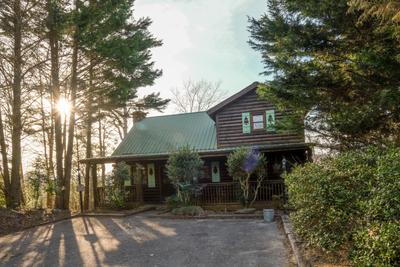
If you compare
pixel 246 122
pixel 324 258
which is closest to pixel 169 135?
pixel 246 122

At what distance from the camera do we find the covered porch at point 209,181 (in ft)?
47.5

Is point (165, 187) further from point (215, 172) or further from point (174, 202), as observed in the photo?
point (174, 202)

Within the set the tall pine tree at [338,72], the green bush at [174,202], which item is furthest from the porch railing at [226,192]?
the tall pine tree at [338,72]

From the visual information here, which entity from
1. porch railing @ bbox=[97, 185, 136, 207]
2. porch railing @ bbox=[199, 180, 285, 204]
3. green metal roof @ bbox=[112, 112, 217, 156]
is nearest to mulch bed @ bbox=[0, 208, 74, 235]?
porch railing @ bbox=[97, 185, 136, 207]

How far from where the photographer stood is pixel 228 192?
14.8 m

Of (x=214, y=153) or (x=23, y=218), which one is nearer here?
(x=23, y=218)

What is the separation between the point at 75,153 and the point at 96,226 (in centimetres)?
1604

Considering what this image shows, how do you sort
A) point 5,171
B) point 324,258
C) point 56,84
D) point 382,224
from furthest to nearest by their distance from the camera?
point 5,171, point 56,84, point 324,258, point 382,224

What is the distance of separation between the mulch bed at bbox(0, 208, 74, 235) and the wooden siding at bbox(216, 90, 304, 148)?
8526mm

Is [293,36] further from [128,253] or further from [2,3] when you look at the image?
[2,3]

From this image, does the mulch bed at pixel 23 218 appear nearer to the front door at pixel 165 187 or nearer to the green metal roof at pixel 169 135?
the green metal roof at pixel 169 135

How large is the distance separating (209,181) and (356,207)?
12.9m

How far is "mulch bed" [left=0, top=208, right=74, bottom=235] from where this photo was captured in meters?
11.1

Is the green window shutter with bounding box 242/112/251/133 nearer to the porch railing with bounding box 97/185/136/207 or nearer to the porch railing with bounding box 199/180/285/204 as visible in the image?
the porch railing with bounding box 199/180/285/204
